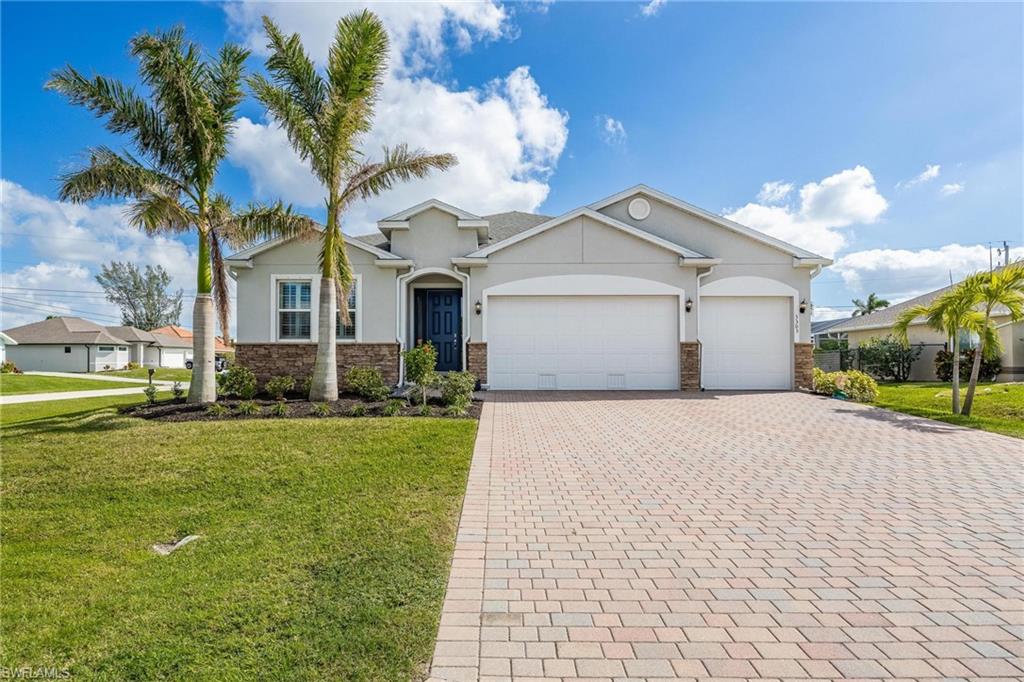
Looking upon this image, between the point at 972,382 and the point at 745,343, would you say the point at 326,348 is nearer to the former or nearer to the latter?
the point at 745,343

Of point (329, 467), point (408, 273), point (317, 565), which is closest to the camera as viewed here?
point (317, 565)

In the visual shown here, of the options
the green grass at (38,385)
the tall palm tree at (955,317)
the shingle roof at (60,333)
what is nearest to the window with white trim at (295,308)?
the green grass at (38,385)

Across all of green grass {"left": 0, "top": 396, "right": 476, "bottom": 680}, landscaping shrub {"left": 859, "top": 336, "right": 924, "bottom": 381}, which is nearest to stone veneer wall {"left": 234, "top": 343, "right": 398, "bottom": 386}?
green grass {"left": 0, "top": 396, "right": 476, "bottom": 680}

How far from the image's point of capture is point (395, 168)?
33.0 feet

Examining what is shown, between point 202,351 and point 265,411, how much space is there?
7.20 feet

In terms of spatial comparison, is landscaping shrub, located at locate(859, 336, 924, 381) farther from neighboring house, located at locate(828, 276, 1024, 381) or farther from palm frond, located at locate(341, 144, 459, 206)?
palm frond, located at locate(341, 144, 459, 206)

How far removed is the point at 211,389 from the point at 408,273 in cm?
567

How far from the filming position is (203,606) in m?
2.75

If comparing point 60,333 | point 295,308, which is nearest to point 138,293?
point 60,333

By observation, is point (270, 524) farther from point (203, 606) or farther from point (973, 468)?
point (973, 468)

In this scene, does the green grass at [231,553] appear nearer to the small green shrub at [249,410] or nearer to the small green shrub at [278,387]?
the small green shrub at [249,410]

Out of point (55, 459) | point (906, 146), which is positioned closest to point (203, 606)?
point (55, 459)

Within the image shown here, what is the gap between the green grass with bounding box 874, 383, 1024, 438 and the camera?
8.34 metres

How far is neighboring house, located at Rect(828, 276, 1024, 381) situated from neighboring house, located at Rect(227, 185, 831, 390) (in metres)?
7.05
